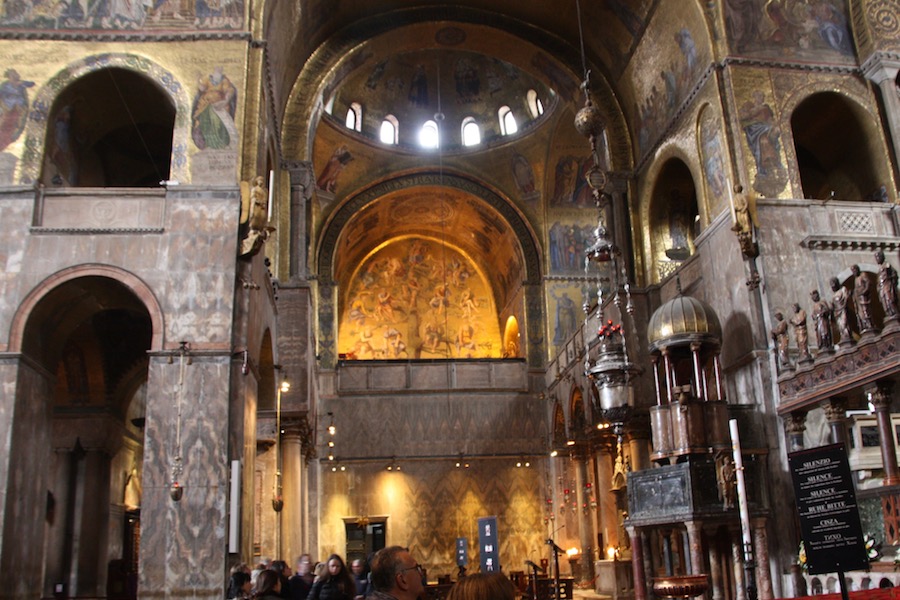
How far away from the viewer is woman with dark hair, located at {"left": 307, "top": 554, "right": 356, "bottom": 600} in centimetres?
693

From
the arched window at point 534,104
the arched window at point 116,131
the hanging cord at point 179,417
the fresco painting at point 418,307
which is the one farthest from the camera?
the fresco painting at point 418,307

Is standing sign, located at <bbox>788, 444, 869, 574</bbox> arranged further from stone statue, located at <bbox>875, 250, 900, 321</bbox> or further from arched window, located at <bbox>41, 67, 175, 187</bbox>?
arched window, located at <bbox>41, 67, 175, 187</bbox>

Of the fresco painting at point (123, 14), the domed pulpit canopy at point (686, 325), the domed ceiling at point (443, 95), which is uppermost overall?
the domed ceiling at point (443, 95)

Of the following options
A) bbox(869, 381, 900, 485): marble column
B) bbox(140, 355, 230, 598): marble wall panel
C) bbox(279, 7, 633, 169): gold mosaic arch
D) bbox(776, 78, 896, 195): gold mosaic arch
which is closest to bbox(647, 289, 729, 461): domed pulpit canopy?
bbox(869, 381, 900, 485): marble column

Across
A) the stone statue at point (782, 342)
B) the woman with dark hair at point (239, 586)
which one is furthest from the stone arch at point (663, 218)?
the woman with dark hair at point (239, 586)

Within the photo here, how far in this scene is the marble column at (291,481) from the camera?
19.4m

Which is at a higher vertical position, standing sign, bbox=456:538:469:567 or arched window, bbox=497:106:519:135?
arched window, bbox=497:106:519:135

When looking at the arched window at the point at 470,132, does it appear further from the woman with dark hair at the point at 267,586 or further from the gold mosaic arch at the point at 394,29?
the woman with dark hair at the point at 267,586

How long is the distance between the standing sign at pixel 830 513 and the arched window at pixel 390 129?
24.6m

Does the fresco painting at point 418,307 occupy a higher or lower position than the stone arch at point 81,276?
higher

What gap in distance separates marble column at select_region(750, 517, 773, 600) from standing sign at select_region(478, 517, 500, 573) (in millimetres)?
9149

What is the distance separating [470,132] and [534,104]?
266 centimetres

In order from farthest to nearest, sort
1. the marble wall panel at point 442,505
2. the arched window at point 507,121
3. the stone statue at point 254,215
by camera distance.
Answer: the arched window at point 507,121 < the marble wall panel at point 442,505 < the stone statue at point 254,215

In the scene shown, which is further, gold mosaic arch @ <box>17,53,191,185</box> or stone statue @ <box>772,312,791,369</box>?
stone statue @ <box>772,312,791,369</box>
